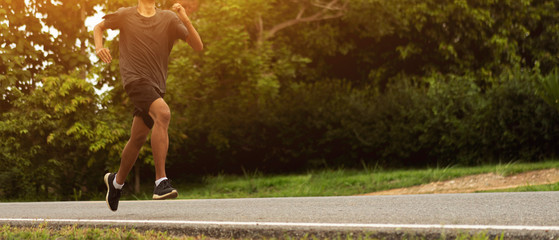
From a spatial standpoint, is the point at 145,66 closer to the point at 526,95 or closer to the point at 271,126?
the point at 526,95

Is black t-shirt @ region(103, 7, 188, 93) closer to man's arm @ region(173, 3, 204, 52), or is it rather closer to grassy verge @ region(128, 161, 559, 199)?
man's arm @ region(173, 3, 204, 52)

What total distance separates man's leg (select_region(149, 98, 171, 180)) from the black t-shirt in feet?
0.78

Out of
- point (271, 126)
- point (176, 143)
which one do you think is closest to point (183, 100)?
point (176, 143)

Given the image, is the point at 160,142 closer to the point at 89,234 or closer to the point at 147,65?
the point at 147,65

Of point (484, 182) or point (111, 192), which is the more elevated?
point (111, 192)

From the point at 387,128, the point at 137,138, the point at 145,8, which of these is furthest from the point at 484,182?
the point at 145,8

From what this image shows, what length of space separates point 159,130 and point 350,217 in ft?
5.96

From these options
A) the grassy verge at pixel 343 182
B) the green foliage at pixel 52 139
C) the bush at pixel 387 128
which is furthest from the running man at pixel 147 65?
the bush at pixel 387 128

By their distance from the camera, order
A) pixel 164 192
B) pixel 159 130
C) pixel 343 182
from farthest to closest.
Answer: pixel 343 182
pixel 159 130
pixel 164 192

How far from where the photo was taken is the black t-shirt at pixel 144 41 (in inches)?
221

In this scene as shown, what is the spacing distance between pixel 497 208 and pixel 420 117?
34.0 feet

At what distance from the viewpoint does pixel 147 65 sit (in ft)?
18.5

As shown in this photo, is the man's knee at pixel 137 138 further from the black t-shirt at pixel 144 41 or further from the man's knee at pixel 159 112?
the black t-shirt at pixel 144 41

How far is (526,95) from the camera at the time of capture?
A: 1422 cm
